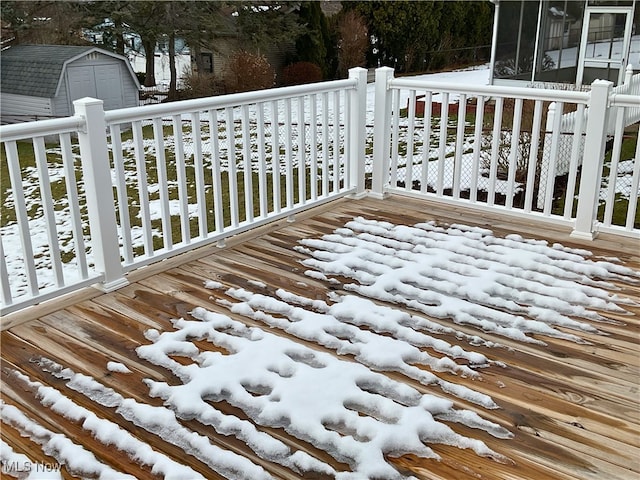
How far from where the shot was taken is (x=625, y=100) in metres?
3.55

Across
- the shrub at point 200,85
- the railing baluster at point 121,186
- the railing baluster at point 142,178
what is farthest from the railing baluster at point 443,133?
the shrub at point 200,85

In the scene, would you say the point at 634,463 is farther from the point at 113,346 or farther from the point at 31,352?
the point at 31,352

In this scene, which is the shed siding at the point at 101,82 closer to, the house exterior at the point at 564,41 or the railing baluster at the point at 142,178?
the house exterior at the point at 564,41

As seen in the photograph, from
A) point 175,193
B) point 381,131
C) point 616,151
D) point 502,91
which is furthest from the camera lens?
point 175,193

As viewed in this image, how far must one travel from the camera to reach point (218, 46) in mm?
16016

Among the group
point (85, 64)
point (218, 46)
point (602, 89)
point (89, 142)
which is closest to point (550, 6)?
point (218, 46)

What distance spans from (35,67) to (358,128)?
9.78m

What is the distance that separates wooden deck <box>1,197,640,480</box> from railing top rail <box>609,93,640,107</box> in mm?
875

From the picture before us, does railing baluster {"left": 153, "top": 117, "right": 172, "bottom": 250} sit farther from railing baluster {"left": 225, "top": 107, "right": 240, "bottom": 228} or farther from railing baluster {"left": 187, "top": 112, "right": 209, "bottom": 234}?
railing baluster {"left": 225, "top": 107, "right": 240, "bottom": 228}

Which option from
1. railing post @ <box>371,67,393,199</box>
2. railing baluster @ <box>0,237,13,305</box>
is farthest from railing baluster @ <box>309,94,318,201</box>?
railing baluster @ <box>0,237,13,305</box>

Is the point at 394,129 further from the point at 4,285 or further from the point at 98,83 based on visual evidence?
the point at 98,83

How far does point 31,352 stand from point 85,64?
A: 10.7m

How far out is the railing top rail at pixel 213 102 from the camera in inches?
119

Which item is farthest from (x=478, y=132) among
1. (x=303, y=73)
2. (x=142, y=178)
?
(x=303, y=73)
